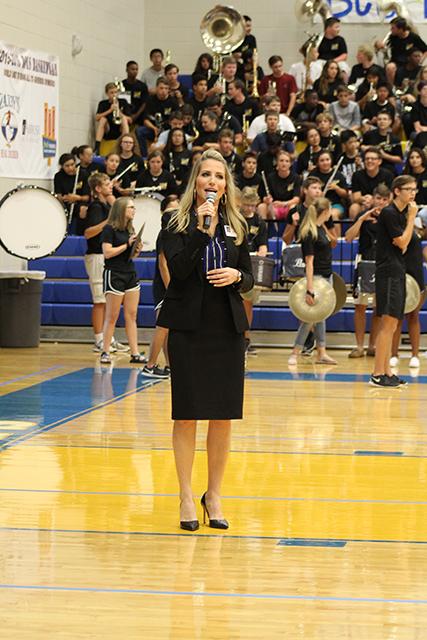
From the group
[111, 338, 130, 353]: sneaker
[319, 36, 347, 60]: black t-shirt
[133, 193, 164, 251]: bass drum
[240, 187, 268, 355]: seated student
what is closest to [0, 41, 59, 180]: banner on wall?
[133, 193, 164, 251]: bass drum

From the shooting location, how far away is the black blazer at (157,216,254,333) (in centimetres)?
538

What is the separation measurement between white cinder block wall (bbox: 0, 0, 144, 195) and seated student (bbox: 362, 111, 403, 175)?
14.1 feet

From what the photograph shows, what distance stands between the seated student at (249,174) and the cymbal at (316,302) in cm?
311

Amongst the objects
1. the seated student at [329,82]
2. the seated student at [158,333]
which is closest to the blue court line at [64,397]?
the seated student at [158,333]

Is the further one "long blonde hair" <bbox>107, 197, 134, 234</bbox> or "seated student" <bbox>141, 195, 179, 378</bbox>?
"long blonde hair" <bbox>107, 197, 134, 234</bbox>

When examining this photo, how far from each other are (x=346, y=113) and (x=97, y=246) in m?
5.33

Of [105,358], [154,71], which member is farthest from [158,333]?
[154,71]

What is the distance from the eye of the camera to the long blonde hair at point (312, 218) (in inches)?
483

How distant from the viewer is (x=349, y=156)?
53.3 ft

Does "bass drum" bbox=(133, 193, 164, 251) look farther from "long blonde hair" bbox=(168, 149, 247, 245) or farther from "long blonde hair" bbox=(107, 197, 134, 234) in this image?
"long blonde hair" bbox=(168, 149, 247, 245)

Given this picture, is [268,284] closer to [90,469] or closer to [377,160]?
[377,160]

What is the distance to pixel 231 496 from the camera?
Answer: 6.32 m

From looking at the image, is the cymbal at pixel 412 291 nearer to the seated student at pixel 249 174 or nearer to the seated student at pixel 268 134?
the seated student at pixel 249 174

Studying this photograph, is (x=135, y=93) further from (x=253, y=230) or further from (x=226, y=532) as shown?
(x=226, y=532)
